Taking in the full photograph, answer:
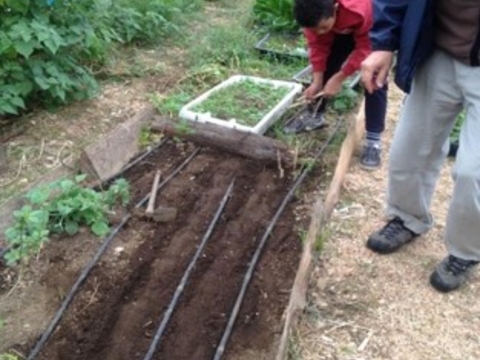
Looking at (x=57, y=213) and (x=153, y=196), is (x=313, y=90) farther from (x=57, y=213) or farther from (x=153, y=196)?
(x=57, y=213)

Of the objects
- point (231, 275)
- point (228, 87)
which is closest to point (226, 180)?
point (231, 275)

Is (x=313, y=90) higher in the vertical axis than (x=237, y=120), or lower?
higher

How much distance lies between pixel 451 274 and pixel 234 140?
1512 mm

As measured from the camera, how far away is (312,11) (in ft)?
11.0

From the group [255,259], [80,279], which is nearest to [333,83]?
[255,259]

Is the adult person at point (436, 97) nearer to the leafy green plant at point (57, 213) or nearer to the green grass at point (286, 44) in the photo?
the leafy green plant at point (57, 213)

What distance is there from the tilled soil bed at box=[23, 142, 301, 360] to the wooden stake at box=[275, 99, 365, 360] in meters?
0.08

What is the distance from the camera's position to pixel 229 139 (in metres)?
3.96

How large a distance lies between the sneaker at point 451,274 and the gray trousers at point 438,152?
5cm

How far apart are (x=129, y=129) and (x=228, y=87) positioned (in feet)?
3.15

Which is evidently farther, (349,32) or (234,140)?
(234,140)

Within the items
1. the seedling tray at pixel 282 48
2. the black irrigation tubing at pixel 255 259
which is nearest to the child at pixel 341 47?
the black irrigation tubing at pixel 255 259

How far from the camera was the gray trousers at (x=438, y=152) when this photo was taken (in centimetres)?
258

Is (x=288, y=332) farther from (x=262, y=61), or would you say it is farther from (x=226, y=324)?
(x=262, y=61)
